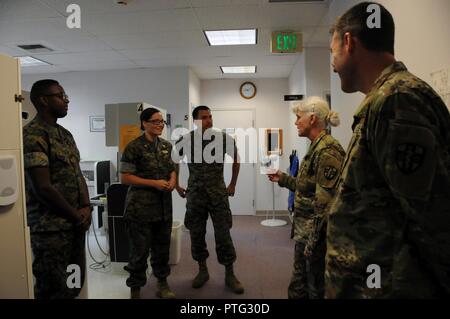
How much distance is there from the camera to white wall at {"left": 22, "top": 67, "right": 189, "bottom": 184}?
5.02 metres

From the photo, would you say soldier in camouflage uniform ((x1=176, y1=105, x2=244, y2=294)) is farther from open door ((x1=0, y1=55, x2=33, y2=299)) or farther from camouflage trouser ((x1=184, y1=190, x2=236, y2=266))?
open door ((x1=0, y1=55, x2=33, y2=299))

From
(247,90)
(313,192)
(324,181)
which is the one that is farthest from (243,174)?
(324,181)

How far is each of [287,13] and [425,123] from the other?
2.62 meters

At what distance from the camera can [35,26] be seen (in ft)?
10.5

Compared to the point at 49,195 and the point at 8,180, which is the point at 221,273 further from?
the point at 8,180

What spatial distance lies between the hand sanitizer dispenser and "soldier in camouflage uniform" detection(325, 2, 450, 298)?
1554 mm

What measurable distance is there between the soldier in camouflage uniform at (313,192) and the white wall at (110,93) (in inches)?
129

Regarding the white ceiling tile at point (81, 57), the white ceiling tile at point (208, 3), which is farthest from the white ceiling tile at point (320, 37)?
the white ceiling tile at point (81, 57)

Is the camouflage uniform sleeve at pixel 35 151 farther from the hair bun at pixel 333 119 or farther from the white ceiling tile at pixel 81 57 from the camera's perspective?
the white ceiling tile at pixel 81 57

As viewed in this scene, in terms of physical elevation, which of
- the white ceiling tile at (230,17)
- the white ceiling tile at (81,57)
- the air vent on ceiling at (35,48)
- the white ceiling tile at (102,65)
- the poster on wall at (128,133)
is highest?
the white ceiling tile at (102,65)

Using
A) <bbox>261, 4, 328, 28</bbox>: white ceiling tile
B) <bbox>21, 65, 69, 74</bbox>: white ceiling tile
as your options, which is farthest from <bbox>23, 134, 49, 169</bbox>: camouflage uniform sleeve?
<bbox>21, 65, 69, 74</bbox>: white ceiling tile

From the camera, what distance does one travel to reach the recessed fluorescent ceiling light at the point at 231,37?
354 centimetres

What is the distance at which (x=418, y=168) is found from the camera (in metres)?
0.75

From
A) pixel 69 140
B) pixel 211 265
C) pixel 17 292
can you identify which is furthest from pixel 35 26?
pixel 211 265
